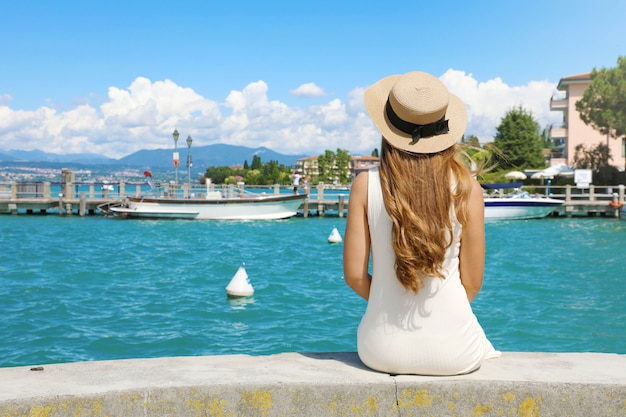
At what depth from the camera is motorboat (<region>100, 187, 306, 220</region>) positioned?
1437 inches

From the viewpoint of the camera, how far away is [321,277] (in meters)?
17.0

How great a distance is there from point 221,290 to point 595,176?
4134 cm

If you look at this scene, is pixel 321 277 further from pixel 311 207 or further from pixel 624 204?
pixel 624 204

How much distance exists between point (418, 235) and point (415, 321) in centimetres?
39

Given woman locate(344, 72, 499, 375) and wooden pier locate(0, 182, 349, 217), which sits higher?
woman locate(344, 72, 499, 375)

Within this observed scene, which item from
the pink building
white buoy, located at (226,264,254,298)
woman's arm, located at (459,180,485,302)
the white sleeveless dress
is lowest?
white buoy, located at (226,264,254,298)

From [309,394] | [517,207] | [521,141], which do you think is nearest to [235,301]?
[309,394]

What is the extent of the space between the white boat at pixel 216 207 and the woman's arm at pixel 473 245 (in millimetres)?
33235

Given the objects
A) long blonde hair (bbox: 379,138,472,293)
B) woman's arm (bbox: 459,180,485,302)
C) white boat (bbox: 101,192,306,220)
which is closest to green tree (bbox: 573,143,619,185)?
white boat (bbox: 101,192,306,220)

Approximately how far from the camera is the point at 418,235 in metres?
2.83

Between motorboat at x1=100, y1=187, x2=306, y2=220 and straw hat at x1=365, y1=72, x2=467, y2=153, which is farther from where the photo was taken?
motorboat at x1=100, y1=187, x2=306, y2=220

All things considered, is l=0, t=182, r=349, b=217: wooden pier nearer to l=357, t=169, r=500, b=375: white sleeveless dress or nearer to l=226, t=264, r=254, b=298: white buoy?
l=226, t=264, r=254, b=298: white buoy

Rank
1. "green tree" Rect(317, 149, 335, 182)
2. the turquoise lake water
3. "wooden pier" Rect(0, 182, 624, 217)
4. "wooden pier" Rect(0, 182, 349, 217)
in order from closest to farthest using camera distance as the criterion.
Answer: the turquoise lake water, "wooden pier" Rect(0, 182, 624, 217), "wooden pier" Rect(0, 182, 349, 217), "green tree" Rect(317, 149, 335, 182)

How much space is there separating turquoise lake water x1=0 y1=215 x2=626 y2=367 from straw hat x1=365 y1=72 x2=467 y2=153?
738 cm
